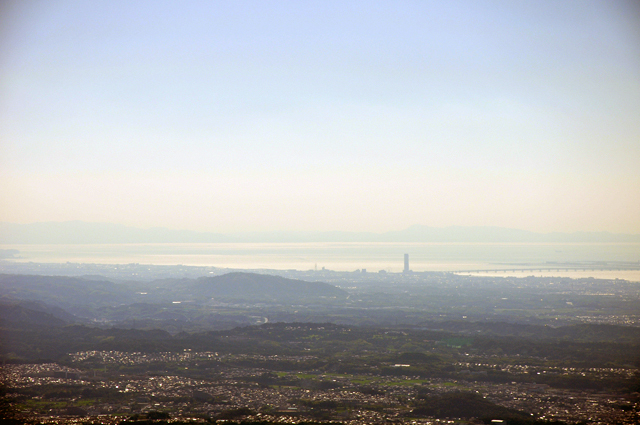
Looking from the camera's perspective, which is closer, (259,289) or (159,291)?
(259,289)

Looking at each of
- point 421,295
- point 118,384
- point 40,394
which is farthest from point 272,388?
point 421,295

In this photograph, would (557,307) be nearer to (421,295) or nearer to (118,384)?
(421,295)

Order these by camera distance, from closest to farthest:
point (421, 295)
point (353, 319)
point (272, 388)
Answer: point (272, 388), point (353, 319), point (421, 295)

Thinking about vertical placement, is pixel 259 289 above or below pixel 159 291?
above

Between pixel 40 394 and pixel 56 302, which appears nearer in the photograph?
pixel 40 394

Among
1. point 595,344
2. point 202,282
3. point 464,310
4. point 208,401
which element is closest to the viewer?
point 208,401

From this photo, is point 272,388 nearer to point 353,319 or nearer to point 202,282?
point 353,319

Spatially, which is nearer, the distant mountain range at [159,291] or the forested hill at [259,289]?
the distant mountain range at [159,291]

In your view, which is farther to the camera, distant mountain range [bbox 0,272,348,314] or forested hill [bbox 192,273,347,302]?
forested hill [bbox 192,273,347,302]
